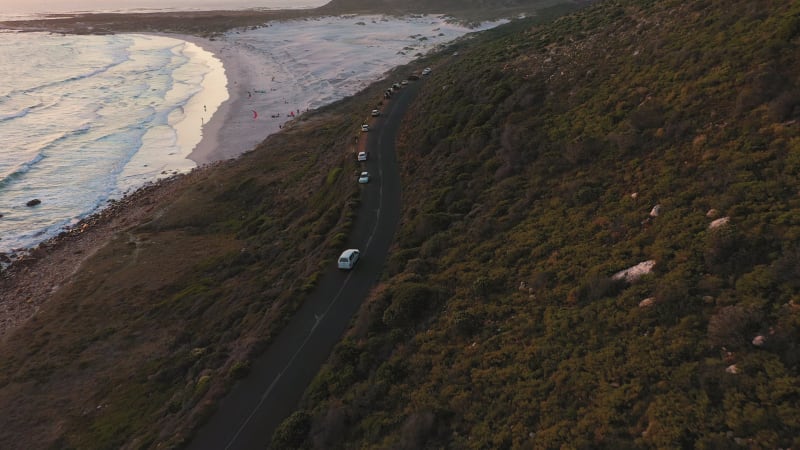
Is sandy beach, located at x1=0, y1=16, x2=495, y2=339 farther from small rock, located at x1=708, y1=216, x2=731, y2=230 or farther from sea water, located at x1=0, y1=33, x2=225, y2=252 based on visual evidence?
small rock, located at x1=708, y1=216, x2=731, y2=230

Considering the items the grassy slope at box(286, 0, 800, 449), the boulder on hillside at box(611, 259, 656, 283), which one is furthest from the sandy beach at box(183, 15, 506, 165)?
the boulder on hillside at box(611, 259, 656, 283)

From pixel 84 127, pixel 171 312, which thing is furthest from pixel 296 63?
pixel 171 312

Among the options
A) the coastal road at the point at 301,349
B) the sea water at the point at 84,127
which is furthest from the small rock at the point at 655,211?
the sea water at the point at 84,127

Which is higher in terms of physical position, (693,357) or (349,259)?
(693,357)

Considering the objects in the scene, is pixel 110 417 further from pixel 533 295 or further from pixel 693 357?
pixel 693 357

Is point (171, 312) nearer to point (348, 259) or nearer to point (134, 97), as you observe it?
point (348, 259)

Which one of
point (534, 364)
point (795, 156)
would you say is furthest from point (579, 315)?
point (795, 156)

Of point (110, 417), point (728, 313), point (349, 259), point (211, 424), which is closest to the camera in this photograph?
point (728, 313)
